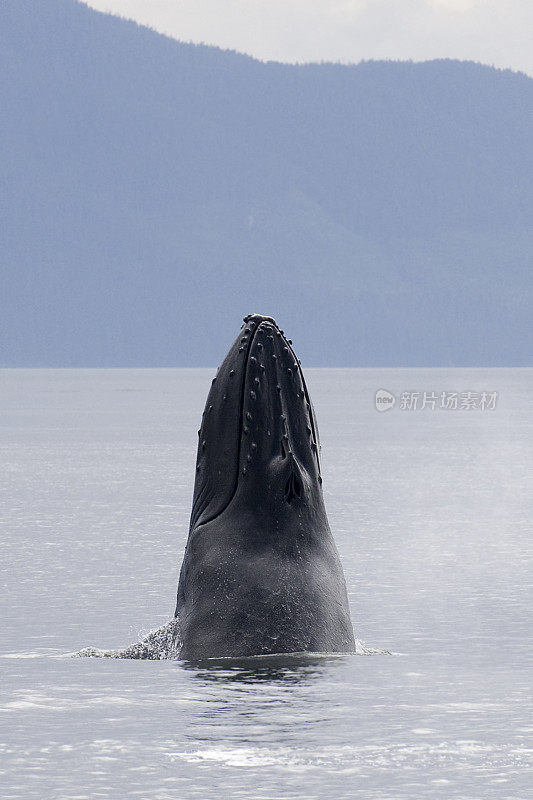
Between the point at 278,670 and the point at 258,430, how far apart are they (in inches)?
65.7

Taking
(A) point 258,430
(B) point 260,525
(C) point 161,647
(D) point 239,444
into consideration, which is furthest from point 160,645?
(A) point 258,430

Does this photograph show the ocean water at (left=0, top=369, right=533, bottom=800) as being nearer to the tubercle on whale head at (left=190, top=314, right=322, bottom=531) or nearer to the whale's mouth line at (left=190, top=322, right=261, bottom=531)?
the whale's mouth line at (left=190, top=322, right=261, bottom=531)

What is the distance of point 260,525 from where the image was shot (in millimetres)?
10992

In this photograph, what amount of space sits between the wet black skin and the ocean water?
9.6 inches

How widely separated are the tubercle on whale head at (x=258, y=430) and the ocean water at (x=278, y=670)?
1.20 meters

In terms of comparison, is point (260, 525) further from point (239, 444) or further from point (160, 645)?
point (160, 645)

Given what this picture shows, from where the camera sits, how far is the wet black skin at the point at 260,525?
10727 mm

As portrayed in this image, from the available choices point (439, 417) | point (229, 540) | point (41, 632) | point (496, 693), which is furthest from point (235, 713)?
point (439, 417)

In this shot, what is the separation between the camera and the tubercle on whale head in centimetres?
1104

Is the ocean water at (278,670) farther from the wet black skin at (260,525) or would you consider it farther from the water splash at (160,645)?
the wet black skin at (260,525)

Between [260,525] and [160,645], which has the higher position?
[260,525]

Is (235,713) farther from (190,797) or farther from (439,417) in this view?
(439,417)

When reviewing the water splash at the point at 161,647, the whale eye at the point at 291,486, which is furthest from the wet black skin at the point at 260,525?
the water splash at the point at 161,647

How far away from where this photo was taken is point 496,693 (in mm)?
11750
